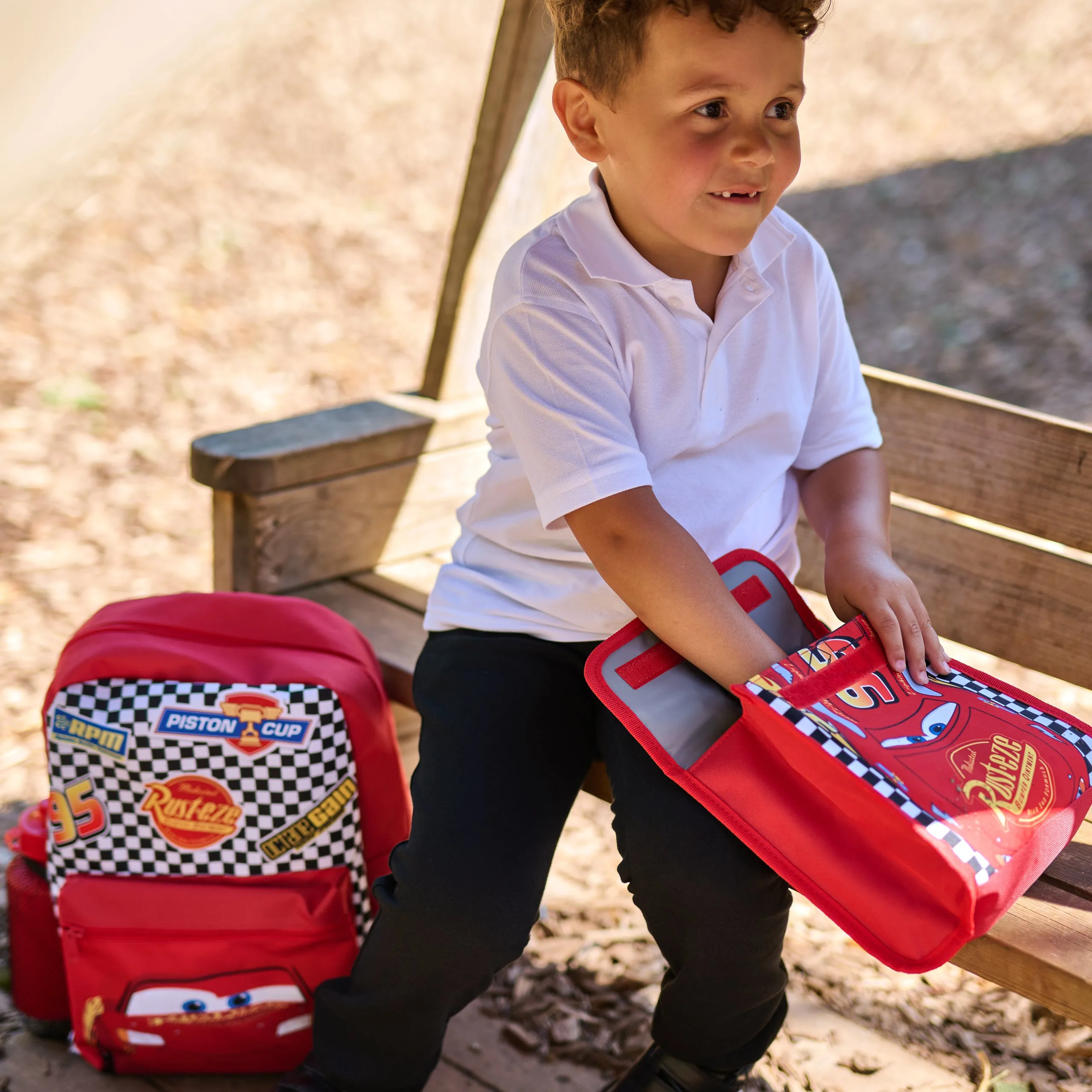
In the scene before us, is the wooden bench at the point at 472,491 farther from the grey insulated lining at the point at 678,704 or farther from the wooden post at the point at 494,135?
the grey insulated lining at the point at 678,704

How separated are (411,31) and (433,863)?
7751 millimetres

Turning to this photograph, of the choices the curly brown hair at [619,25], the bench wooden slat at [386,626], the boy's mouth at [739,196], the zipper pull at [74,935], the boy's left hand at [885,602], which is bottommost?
the zipper pull at [74,935]

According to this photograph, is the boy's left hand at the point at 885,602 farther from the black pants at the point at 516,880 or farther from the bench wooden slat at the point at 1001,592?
the bench wooden slat at the point at 1001,592

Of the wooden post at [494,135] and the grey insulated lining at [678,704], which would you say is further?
the wooden post at [494,135]

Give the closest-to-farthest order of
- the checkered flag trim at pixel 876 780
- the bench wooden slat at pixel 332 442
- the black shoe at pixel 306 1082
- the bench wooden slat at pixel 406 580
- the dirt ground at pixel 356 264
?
the checkered flag trim at pixel 876 780, the black shoe at pixel 306 1082, the bench wooden slat at pixel 332 442, the bench wooden slat at pixel 406 580, the dirt ground at pixel 356 264

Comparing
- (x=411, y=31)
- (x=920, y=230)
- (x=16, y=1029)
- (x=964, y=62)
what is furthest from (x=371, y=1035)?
(x=411, y=31)

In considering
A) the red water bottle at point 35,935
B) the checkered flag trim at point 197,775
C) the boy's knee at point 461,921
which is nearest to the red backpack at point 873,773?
the boy's knee at point 461,921

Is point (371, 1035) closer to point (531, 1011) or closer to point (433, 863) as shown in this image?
point (433, 863)

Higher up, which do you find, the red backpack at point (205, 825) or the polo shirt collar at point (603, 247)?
the polo shirt collar at point (603, 247)

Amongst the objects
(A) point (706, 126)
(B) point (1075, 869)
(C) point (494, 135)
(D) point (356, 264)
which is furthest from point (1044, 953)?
(D) point (356, 264)

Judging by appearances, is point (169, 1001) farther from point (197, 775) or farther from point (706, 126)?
point (706, 126)

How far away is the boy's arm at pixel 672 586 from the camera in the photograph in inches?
61.6

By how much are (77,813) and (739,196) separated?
137 cm

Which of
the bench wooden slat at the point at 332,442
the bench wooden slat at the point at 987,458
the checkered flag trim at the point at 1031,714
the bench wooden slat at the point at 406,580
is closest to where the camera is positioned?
the checkered flag trim at the point at 1031,714
